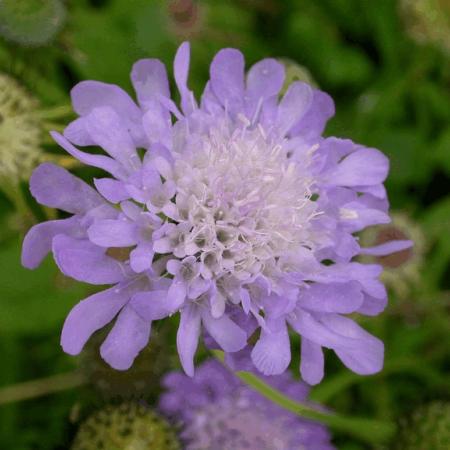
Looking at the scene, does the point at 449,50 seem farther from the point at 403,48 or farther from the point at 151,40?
the point at 151,40

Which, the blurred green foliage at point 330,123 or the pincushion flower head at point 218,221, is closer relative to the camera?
the pincushion flower head at point 218,221

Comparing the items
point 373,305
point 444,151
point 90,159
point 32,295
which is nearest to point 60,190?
point 90,159

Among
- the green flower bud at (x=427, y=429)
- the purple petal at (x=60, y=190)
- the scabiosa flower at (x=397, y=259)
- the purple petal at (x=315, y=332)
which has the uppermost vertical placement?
the purple petal at (x=60, y=190)

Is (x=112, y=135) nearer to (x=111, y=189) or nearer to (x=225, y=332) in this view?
(x=111, y=189)

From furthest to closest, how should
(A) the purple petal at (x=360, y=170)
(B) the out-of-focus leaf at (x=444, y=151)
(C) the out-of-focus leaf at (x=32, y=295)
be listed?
(B) the out-of-focus leaf at (x=444, y=151) < (C) the out-of-focus leaf at (x=32, y=295) < (A) the purple petal at (x=360, y=170)

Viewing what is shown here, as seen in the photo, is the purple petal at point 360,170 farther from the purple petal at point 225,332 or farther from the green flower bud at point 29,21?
the green flower bud at point 29,21

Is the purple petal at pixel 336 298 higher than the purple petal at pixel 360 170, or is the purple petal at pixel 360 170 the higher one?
the purple petal at pixel 360 170

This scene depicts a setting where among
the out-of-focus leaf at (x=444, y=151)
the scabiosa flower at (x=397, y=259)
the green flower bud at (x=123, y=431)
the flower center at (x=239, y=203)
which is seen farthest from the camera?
the out-of-focus leaf at (x=444, y=151)

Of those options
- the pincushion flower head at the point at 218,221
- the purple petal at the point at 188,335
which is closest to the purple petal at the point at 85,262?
the pincushion flower head at the point at 218,221
